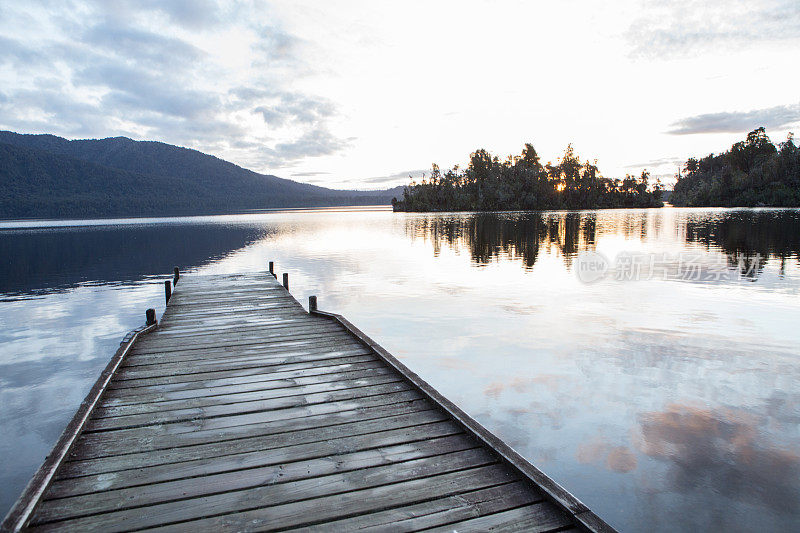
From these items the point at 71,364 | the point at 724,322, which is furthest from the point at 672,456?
the point at 71,364

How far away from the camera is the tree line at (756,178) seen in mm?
104688

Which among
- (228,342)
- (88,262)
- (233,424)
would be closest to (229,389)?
(233,424)

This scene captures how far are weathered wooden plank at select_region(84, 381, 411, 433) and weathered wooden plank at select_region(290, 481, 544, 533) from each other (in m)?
2.29

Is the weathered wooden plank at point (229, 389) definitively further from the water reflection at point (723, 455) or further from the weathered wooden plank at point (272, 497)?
the water reflection at point (723, 455)

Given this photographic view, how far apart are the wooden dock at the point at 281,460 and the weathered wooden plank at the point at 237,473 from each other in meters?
0.01

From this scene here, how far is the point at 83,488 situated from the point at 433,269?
21.1 m

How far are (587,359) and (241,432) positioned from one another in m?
7.42

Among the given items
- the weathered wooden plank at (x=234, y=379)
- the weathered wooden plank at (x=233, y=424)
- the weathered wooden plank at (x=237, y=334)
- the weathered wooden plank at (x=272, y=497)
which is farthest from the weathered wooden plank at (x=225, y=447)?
the weathered wooden plank at (x=237, y=334)

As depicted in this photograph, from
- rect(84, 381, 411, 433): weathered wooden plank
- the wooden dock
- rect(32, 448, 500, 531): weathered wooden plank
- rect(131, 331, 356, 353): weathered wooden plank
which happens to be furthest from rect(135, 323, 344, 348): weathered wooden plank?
rect(32, 448, 500, 531): weathered wooden plank

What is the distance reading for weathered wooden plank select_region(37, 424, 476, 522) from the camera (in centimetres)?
360

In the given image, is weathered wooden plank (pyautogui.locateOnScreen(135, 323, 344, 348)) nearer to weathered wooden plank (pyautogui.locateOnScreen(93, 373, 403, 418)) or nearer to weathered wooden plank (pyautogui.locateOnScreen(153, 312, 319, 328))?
weathered wooden plank (pyautogui.locateOnScreen(153, 312, 319, 328))

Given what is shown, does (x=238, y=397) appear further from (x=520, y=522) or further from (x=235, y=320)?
(x=235, y=320)

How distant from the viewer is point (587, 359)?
31.5ft

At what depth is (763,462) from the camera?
561 centimetres
